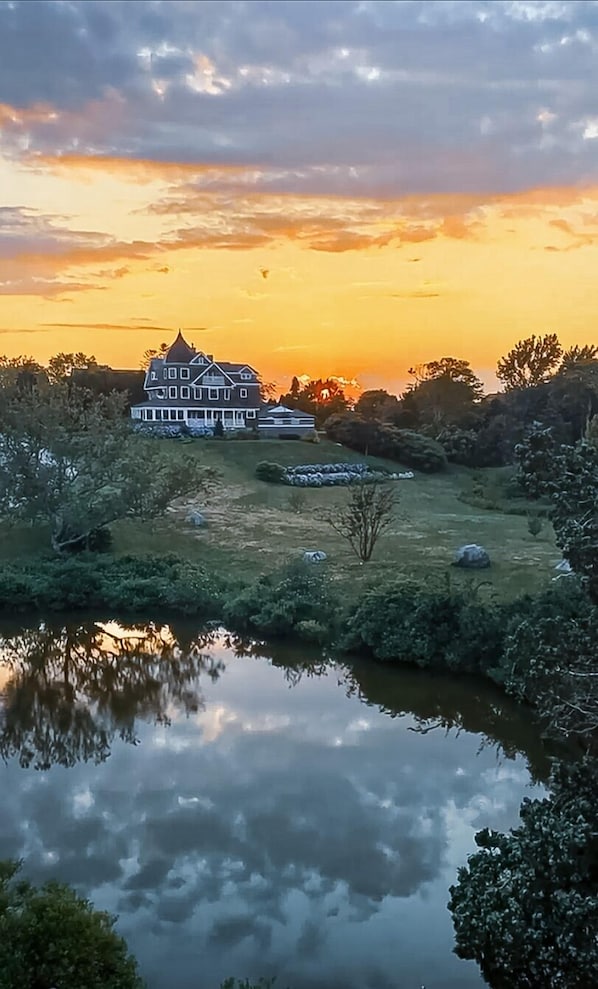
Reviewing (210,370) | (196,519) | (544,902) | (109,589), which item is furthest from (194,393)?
(544,902)

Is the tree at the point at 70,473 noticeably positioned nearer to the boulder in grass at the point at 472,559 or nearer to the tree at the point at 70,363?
the boulder in grass at the point at 472,559

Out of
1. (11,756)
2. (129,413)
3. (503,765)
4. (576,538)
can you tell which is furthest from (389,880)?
(129,413)

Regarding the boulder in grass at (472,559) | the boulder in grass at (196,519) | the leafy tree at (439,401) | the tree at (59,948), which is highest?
the leafy tree at (439,401)

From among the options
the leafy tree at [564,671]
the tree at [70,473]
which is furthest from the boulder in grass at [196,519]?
the leafy tree at [564,671]

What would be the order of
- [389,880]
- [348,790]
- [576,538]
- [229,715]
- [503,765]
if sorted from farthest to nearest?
[229,715], [503,765], [348,790], [389,880], [576,538]

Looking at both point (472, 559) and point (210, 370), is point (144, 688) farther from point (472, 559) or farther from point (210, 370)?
point (210, 370)

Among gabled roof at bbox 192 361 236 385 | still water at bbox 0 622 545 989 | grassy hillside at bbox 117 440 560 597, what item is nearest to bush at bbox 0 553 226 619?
grassy hillside at bbox 117 440 560 597

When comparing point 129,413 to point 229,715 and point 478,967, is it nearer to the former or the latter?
point 229,715
